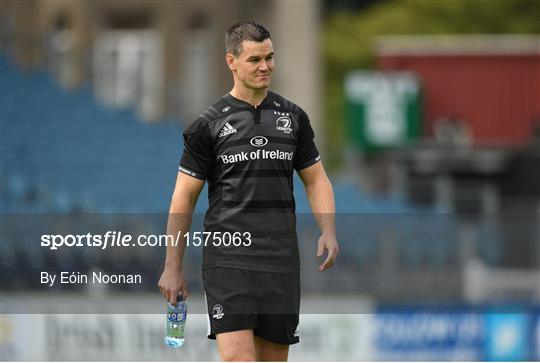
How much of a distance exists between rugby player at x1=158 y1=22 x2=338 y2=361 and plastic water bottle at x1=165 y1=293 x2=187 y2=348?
3.3 inches

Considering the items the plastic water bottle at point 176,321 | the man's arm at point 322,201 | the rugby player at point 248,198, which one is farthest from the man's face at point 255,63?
the plastic water bottle at point 176,321

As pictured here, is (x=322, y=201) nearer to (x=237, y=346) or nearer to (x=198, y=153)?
(x=198, y=153)

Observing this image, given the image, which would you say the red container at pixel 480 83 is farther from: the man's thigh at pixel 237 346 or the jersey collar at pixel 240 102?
the man's thigh at pixel 237 346

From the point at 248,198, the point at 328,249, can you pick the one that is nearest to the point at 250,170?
the point at 248,198

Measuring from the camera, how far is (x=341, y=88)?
3488 cm

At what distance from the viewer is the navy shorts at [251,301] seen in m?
5.73

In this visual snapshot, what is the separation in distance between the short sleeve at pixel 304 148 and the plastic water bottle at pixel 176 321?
0.73 meters

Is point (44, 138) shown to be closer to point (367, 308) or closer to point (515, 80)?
point (367, 308)

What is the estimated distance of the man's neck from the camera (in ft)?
18.7

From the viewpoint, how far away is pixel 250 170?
565 cm

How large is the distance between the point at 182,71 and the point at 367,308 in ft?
27.9

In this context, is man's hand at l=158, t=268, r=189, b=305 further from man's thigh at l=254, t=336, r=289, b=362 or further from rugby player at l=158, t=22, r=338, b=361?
man's thigh at l=254, t=336, r=289, b=362

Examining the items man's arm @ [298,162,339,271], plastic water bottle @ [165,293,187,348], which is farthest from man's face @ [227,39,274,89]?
plastic water bottle @ [165,293,187,348]

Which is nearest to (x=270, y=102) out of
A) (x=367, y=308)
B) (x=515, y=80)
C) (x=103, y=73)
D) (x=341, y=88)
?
(x=367, y=308)
